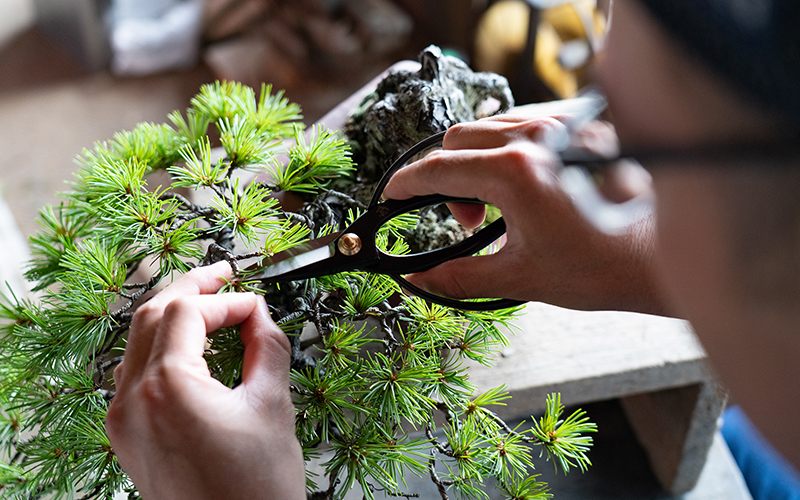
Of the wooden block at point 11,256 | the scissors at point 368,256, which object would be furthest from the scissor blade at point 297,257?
the wooden block at point 11,256

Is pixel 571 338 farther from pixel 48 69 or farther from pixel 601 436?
pixel 48 69

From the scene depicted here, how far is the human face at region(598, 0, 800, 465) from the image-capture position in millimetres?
241

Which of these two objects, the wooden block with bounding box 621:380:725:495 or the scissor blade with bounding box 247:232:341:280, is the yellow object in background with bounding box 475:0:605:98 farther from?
the scissor blade with bounding box 247:232:341:280

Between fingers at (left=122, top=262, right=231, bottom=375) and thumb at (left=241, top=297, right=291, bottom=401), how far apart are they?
5cm

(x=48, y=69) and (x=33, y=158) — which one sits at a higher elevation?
(x=48, y=69)

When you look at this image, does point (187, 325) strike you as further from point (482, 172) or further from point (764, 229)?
point (764, 229)

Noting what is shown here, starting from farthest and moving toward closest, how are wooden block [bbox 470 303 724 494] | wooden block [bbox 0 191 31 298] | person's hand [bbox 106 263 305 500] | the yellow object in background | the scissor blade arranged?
1. the yellow object in background
2. wooden block [bbox 0 191 31 298]
3. wooden block [bbox 470 303 724 494]
4. the scissor blade
5. person's hand [bbox 106 263 305 500]

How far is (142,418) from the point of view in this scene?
16.8 inches

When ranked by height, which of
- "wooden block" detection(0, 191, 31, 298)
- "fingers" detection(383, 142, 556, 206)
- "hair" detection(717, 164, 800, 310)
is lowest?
"wooden block" detection(0, 191, 31, 298)

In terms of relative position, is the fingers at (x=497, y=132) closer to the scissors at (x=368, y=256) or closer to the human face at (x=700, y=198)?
the scissors at (x=368, y=256)


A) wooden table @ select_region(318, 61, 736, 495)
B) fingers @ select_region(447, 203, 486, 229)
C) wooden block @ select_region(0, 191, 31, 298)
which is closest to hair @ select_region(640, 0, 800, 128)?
fingers @ select_region(447, 203, 486, 229)

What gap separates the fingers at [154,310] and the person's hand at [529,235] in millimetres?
A: 172

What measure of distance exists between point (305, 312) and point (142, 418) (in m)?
0.18

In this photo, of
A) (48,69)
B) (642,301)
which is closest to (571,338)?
(642,301)
